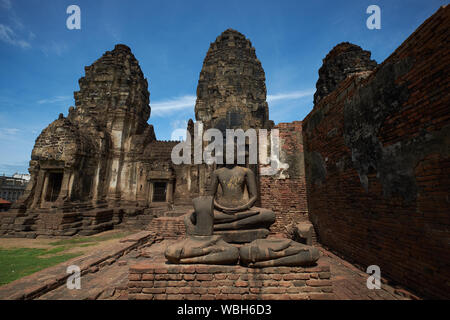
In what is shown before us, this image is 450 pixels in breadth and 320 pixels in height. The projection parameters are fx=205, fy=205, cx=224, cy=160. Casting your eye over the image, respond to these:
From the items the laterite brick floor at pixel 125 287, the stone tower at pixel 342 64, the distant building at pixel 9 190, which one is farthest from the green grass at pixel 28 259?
the distant building at pixel 9 190

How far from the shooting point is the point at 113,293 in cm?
338

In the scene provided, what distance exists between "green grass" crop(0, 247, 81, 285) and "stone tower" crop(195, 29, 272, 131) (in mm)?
10691

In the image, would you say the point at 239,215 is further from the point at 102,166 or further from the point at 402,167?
the point at 102,166

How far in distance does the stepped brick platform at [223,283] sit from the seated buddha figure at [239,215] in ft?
3.05

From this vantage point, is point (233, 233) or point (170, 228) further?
point (170, 228)

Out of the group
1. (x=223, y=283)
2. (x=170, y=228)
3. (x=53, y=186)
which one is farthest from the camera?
(x=53, y=186)

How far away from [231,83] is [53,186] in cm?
1409

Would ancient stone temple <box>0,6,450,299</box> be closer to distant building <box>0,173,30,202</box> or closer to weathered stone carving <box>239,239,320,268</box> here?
weathered stone carving <box>239,239,320,268</box>

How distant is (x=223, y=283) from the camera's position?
299 centimetres

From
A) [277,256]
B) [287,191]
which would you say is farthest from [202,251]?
[287,191]

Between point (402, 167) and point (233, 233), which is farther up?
point (402, 167)

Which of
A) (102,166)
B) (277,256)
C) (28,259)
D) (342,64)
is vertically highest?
(342,64)

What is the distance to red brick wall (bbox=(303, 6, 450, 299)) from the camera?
10.1ft

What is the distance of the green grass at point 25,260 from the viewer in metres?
4.90
